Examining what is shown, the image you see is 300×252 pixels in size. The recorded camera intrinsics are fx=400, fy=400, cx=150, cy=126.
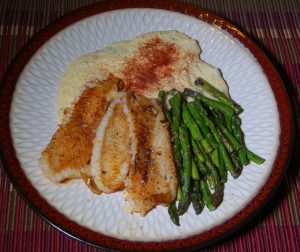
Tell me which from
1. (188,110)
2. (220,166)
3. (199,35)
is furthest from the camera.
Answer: (199,35)

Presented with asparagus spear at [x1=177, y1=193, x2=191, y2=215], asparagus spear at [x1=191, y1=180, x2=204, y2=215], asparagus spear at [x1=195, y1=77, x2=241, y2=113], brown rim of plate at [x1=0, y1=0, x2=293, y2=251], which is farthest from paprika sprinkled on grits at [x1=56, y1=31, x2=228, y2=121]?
asparagus spear at [x1=177, y1=193, x2=191, y2=215]

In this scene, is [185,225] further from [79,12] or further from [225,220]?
[79,12]

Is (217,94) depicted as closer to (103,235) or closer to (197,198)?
(197,198)

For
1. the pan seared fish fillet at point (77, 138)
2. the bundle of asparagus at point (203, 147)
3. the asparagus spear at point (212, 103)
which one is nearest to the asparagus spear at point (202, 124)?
the bundle of asparagus at point (203, 147)

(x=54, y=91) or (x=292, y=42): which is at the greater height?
(x=292, y=42)

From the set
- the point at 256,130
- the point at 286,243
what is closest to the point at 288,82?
the point at 256,130

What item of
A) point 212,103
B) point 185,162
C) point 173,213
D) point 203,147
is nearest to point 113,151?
point 185,162

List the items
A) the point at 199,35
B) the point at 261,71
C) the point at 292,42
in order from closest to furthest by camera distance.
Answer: the point at 261,71
the point at 199,35
the point at 292,42

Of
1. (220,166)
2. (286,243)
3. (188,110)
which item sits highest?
(188,110)
